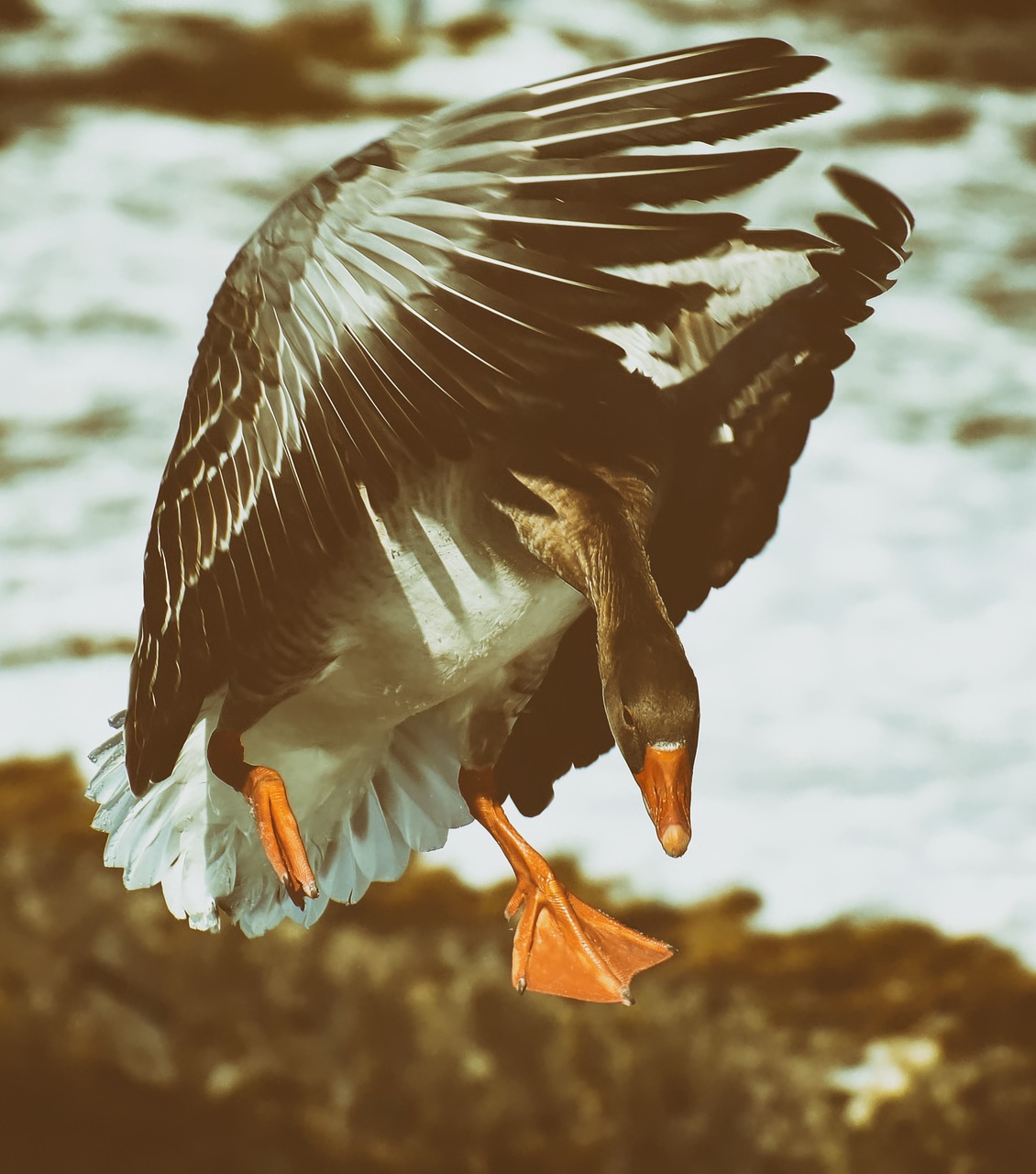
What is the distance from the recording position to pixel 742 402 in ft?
3.65

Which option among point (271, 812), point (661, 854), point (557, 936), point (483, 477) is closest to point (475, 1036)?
point (661, 854)

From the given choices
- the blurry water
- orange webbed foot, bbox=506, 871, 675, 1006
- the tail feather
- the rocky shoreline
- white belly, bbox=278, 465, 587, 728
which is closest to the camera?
white belly, bbox=278, 465, 587, 728

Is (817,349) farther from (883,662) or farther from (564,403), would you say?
(883,662)

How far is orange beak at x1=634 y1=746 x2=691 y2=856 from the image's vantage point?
83 cm

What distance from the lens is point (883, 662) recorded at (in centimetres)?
287

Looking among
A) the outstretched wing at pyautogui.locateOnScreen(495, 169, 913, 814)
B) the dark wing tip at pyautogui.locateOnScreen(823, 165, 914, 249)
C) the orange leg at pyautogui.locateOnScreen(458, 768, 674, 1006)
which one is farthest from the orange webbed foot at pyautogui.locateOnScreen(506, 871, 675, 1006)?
the dark wing tip at pyautogui.locateOnScreen(823, 165, 914, 249)

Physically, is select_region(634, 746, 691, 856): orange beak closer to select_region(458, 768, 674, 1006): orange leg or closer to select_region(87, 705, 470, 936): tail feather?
select_region(458, 768, 674, 1006): orange leg

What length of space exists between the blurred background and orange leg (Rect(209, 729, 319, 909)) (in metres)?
1.39

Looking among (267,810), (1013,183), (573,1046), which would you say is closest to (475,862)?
(573,1046)

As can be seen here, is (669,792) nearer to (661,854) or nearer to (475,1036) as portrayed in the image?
(661,854)

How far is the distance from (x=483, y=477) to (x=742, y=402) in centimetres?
23

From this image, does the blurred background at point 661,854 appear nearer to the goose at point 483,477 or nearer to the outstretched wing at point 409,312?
the goose at point 483,477

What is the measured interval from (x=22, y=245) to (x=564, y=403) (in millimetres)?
2785

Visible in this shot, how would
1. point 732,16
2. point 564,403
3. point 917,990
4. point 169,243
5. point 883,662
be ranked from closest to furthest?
point 564,403, point 917,990, point 883,662, point 169,243, point 732,16
